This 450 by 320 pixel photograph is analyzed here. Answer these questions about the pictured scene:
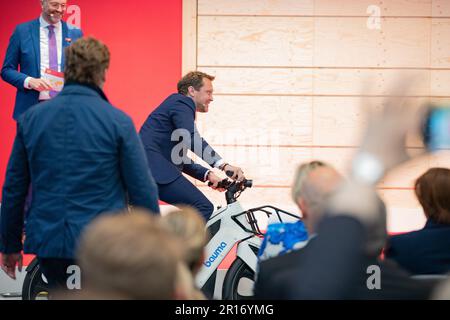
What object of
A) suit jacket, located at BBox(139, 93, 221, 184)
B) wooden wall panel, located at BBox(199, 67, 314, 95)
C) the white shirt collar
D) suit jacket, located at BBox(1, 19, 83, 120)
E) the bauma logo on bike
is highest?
the white shirt collar

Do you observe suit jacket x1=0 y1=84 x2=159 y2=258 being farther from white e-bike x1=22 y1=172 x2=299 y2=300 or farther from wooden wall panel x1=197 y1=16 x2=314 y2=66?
wooden wall panel x1=197 y1=16 x2=314 y2=66

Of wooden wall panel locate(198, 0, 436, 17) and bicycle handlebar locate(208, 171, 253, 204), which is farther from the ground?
wooden wall panel locate(198, 0, 436, 17)

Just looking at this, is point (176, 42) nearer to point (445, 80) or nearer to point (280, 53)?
point (280, 53)

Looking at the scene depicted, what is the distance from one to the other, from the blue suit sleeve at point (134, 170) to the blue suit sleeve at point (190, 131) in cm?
168

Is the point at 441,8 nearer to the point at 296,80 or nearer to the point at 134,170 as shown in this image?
the point at 296,80

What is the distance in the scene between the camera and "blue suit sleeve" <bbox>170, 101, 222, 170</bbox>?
15.1ft

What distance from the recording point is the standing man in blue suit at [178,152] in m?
4.63

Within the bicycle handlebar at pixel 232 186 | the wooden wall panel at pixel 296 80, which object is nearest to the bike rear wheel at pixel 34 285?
the bicycle handlebar at pixel 232 186

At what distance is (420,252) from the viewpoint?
105 inches

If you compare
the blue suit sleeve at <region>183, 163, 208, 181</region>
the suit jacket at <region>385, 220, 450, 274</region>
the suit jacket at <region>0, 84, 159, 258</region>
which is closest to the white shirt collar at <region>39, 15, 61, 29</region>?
the blue suit sleeve at <region>183, 163, 208, 181</region>

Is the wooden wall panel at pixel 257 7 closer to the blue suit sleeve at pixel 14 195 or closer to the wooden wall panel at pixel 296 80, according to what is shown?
the wooden wall panel at pixel 296 80

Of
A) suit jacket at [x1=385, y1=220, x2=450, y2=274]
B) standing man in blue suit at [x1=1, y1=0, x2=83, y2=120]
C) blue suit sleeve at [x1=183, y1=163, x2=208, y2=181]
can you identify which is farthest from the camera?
blue suit sleeve at [x1=183, y1=163, x2=208, y2=181]

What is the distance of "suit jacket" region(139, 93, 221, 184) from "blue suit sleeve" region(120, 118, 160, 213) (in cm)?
170

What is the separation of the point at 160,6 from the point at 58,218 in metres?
3.94
